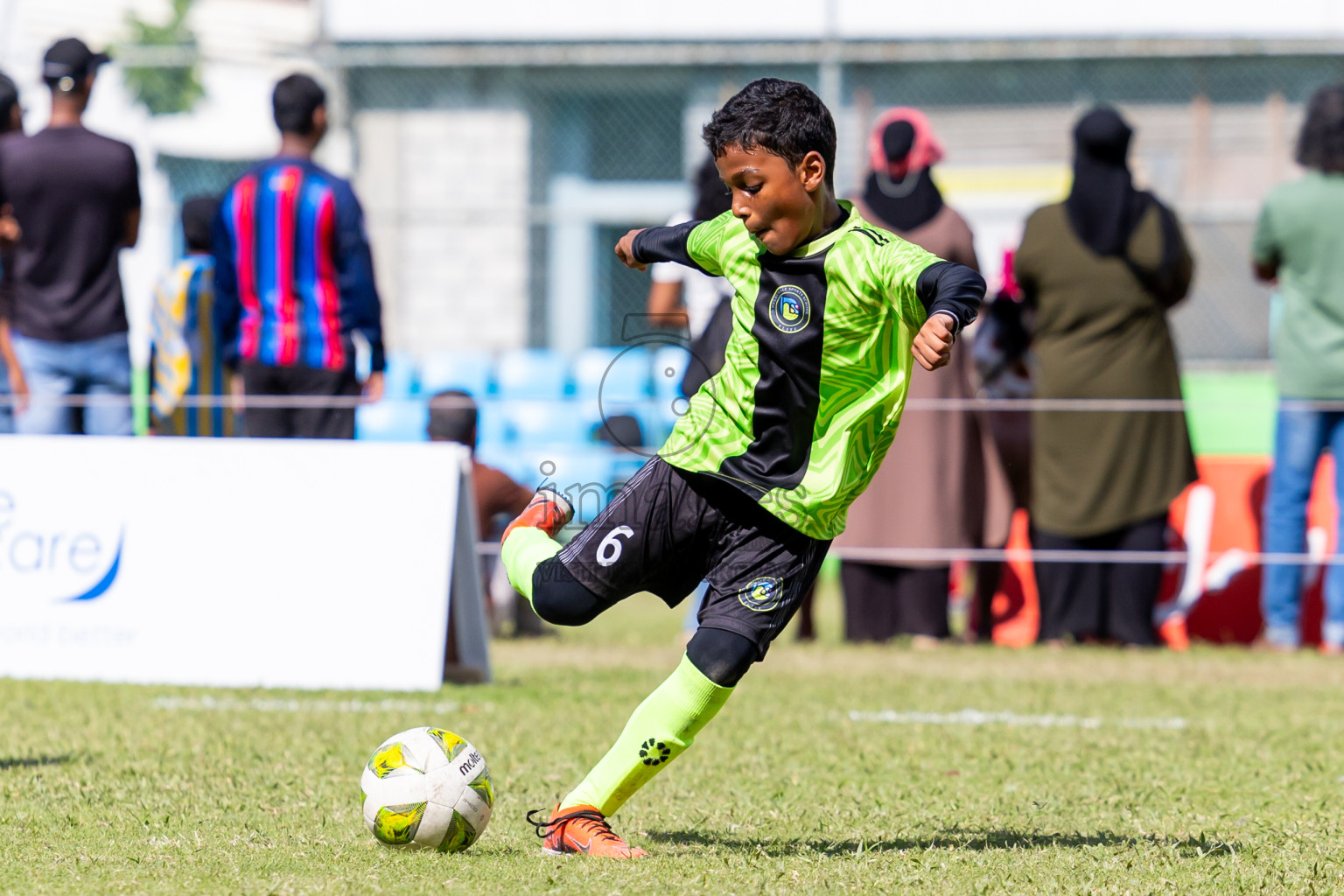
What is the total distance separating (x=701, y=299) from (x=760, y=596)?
175 inches

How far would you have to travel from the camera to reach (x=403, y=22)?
1805 cm

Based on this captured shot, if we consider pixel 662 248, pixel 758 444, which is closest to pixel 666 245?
pixel 662 248

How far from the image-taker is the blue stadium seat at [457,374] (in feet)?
46.8

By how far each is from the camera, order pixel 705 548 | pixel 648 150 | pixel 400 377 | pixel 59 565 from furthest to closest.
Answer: pixel 648 150 < pixel 400 377 < pixel 59 565 < pixel 705 548

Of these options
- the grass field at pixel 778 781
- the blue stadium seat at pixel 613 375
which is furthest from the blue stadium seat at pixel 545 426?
the grass field at pixel 778 781

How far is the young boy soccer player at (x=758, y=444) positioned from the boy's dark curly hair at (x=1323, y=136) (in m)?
5.34

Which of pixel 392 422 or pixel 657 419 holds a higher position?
pixel 657 419

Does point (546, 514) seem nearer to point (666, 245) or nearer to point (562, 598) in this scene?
point (562, 598)

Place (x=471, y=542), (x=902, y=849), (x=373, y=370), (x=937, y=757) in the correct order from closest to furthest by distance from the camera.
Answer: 1. (x=902, y=849)
2. (x=937, y=757)
3. (x=471, y=542)
4. (x=373, y=370)

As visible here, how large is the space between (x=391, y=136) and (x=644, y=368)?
5.61m

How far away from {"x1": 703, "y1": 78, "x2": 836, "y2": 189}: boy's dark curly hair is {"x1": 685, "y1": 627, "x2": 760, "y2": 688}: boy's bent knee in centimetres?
107

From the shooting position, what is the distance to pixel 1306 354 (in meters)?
8.88

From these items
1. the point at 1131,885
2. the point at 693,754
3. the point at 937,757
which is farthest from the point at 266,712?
the point at 1131,885

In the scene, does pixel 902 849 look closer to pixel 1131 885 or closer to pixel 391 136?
pixel 1131 885
